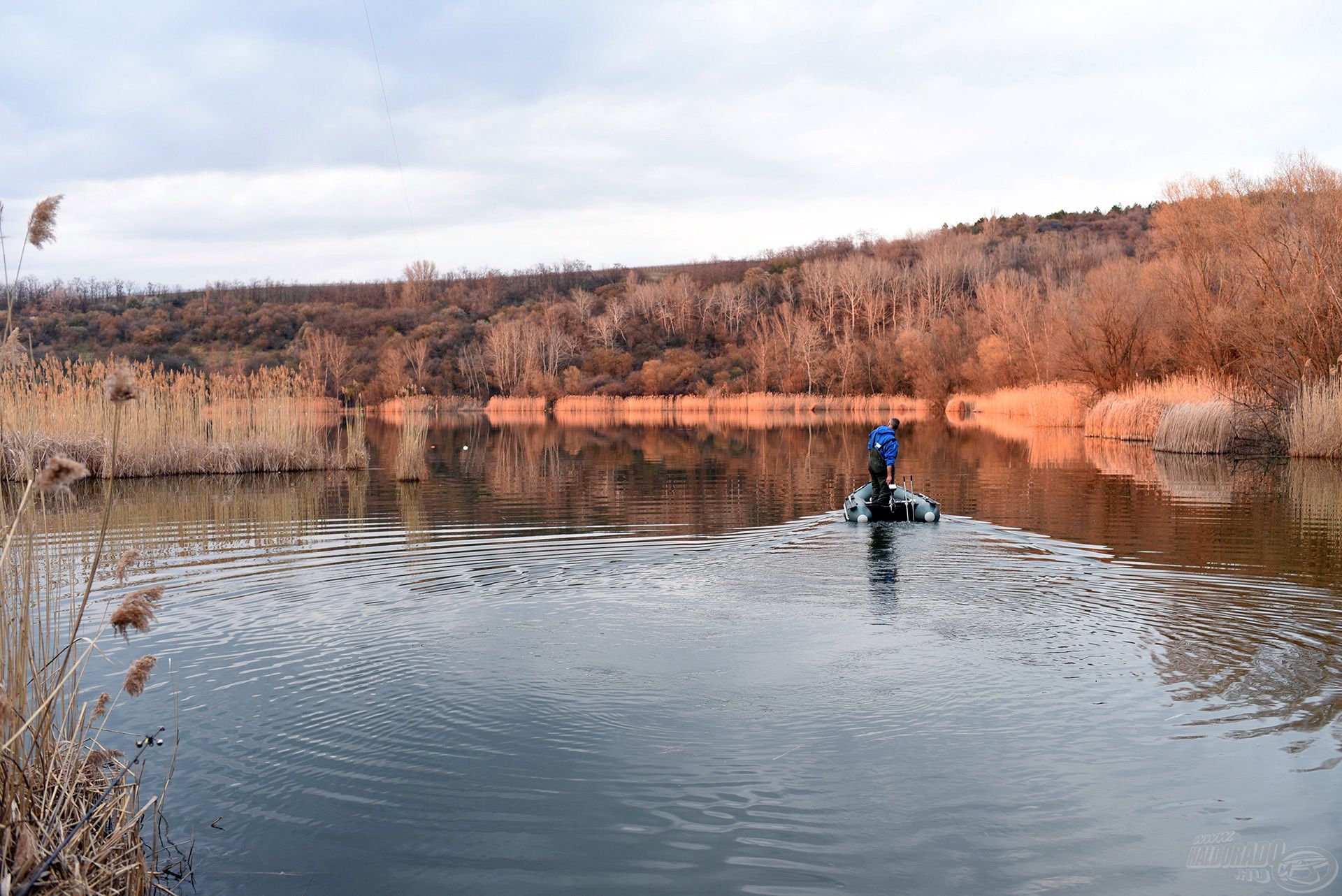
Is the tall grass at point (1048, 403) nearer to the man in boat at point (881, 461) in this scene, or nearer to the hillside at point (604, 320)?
the hillside at point (604, 320)

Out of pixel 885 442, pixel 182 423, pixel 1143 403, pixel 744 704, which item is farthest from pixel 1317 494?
pixel 182 423

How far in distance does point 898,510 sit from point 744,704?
9668 millimetres

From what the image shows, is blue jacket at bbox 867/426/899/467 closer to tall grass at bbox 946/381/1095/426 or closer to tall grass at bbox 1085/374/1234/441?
tall grass at bbox 1085/374/1234/441

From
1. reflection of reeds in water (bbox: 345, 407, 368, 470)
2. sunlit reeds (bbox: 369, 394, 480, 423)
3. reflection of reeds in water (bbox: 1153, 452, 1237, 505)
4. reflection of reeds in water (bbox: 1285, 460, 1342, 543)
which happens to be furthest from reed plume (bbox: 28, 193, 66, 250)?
sunlit reeds (bbox: 369, 394, 480, 423)

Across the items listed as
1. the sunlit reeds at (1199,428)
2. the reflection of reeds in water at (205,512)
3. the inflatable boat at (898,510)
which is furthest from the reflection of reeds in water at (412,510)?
the sunlit reeds at (1199,428)

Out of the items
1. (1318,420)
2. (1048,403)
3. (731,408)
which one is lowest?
(1318,420)

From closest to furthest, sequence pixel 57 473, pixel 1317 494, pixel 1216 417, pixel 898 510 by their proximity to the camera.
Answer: pixel 57 473 < pixel 898 510 < pixel 1317 494 < pixel 1216 417

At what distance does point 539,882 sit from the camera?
474 centimetres

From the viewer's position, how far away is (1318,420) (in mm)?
26281

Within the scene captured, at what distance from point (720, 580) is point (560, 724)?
502 centimetres

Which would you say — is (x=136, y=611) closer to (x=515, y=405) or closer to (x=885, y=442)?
(x=885, y=442)

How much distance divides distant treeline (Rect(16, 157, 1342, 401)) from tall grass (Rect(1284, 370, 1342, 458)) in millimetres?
1096

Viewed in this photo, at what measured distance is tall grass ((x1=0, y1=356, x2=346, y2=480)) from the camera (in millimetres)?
20609

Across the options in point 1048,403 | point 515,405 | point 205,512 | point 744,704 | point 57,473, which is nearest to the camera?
point 57,473
